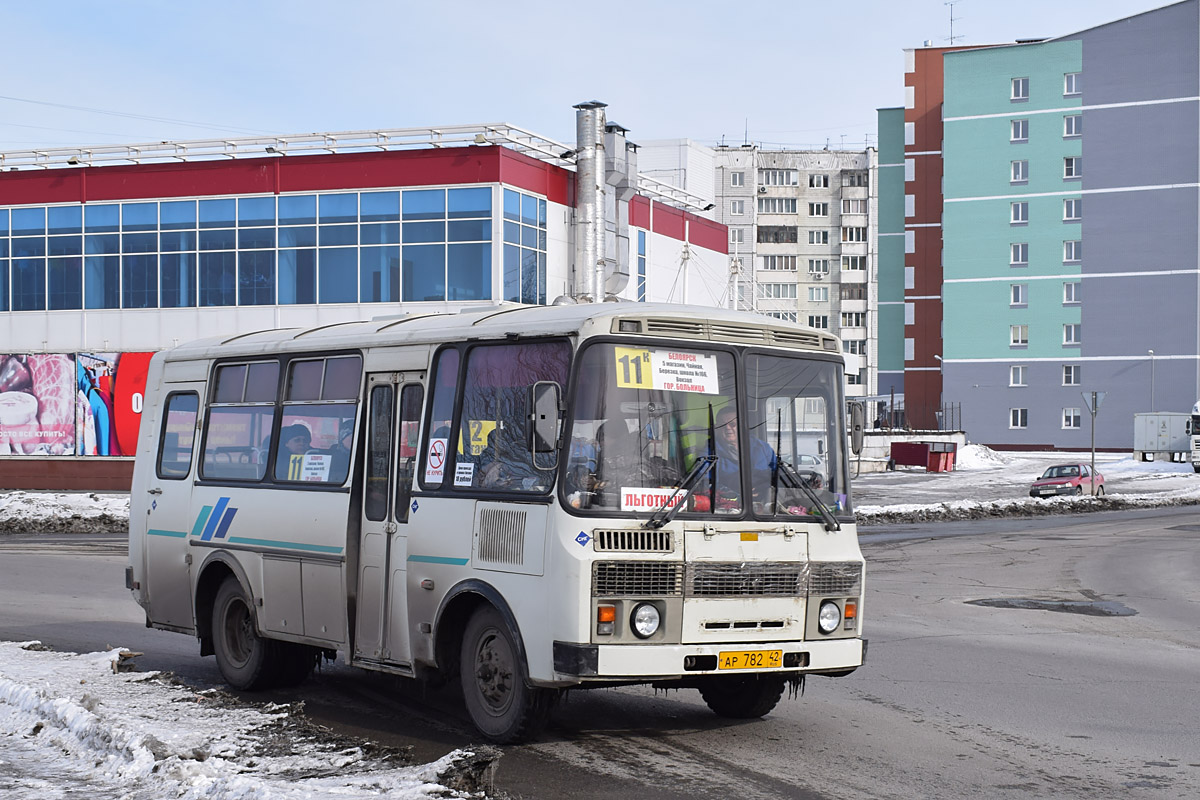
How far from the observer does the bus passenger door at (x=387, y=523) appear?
9203 millimetres

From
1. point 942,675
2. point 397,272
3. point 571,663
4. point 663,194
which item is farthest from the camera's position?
point 663,194

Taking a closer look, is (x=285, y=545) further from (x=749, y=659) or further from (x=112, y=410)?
(x=112, y=410)

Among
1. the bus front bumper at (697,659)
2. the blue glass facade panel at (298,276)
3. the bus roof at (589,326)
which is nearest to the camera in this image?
the bus front bumper at (697,659)

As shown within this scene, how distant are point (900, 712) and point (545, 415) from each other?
11.8ft

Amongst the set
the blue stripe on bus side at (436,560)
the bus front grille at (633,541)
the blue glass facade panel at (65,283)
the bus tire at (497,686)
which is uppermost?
the blue glass facade panel at (65,283)

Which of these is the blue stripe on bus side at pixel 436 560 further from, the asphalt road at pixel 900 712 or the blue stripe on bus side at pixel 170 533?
the blue stripe on bus side at pixel 170 533

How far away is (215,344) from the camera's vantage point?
11812mm

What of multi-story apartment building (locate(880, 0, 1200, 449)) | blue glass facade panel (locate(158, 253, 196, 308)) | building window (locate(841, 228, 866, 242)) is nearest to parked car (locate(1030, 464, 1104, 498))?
blue glass facade panel (locate(158, 253, 196, 308))

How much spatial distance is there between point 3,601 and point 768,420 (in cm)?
1127

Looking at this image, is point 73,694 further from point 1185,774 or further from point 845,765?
point 1185,774

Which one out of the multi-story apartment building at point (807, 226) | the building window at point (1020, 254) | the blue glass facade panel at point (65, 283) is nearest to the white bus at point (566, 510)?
the blue glass facade panel at point (65, 283)

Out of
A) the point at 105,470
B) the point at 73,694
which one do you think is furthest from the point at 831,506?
the point at 105,470

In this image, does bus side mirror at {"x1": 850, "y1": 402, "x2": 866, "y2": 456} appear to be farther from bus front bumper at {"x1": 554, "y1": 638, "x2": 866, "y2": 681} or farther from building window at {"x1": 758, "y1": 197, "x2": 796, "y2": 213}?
building window at {"x1": 758, "y1": 197, "x2": 796, "y2": 213}

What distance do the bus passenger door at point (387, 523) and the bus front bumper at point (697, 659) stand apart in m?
1.70
